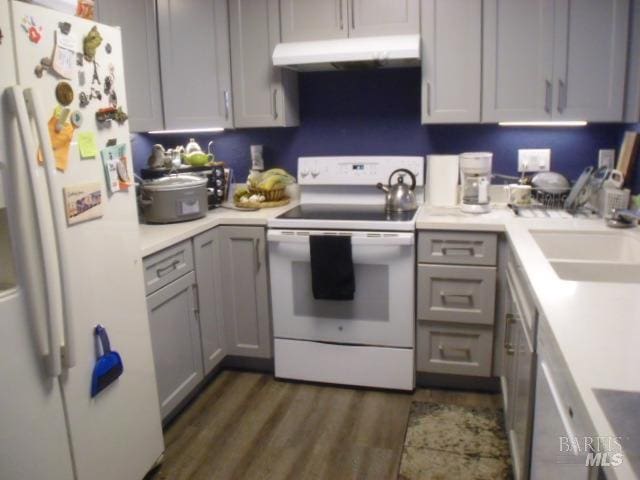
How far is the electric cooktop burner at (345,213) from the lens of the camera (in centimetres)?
269

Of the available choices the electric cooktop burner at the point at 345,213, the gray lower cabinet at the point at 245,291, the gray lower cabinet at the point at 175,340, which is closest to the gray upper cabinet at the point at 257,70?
the electric cooktop burner at the point at 345,213

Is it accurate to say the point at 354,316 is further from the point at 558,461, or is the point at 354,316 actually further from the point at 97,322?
the point at 558,461

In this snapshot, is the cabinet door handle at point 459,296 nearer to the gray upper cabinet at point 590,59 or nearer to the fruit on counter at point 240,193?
the gray upper cabinet at point 590,59

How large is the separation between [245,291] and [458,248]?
1.11 m

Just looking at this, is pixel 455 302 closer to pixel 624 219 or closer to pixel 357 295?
pixel 357 295

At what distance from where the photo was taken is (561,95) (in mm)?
2617

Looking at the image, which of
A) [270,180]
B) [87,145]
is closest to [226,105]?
[270,180]

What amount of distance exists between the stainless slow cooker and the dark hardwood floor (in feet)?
3.01

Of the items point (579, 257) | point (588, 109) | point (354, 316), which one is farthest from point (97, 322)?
point (588, 109)

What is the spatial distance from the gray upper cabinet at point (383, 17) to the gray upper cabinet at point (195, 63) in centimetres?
72

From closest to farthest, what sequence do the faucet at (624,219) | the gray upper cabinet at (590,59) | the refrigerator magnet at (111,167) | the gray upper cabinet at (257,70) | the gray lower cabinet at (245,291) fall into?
the refrigerator magnet at (111,167) < the faucet at (624,219) < the gray upper cabinet at (590,59) < the gray lower cabinet at (245,291) < the gray upper cabinet at (257,70)
